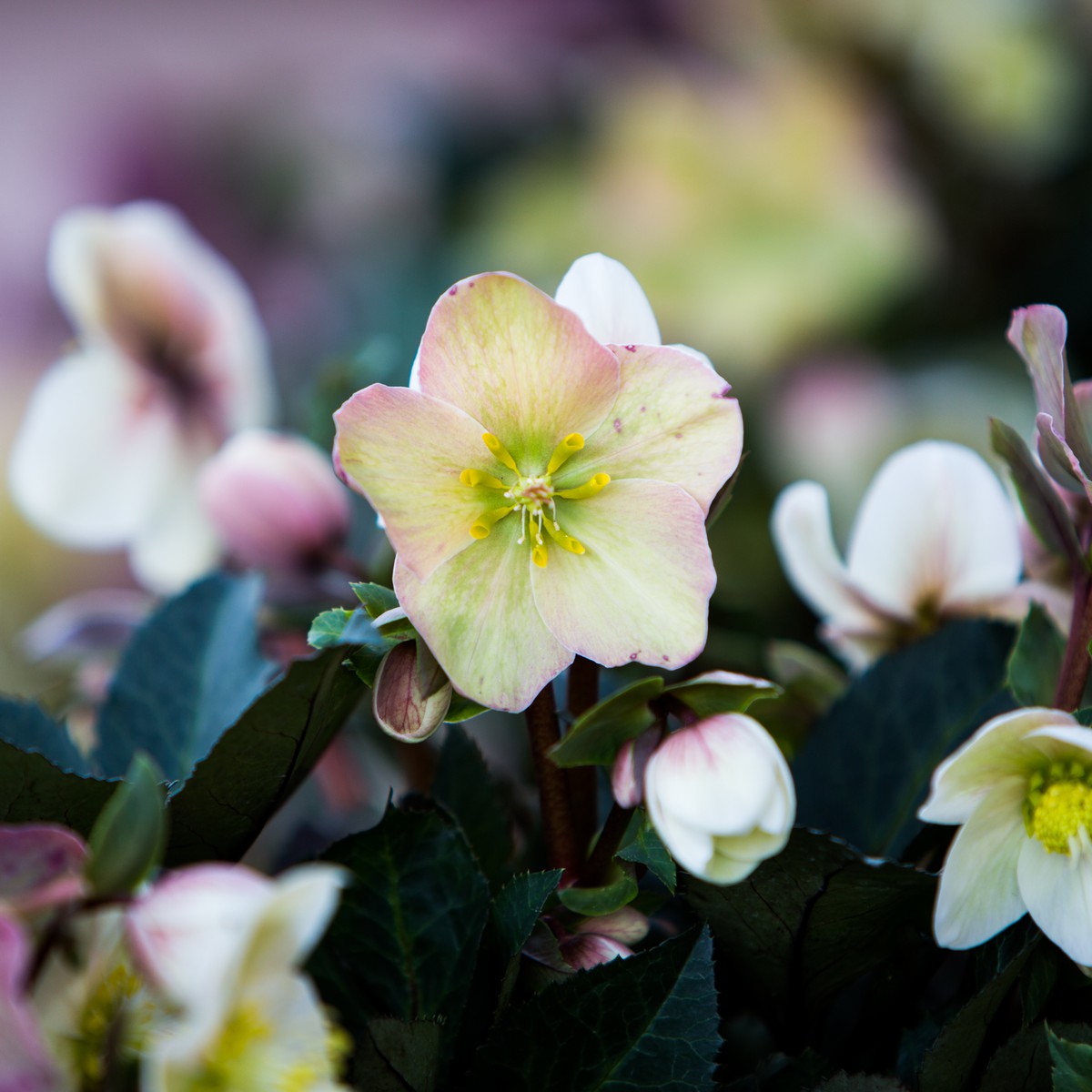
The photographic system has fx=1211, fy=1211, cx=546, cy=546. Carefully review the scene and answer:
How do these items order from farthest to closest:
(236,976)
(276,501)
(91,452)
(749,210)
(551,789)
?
(749,210)
(91,452)
(276,501)
(551,789)
(236,976)

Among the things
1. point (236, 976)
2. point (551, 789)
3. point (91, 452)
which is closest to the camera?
point (236, 976)

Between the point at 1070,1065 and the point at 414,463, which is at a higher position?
the point at 414,463

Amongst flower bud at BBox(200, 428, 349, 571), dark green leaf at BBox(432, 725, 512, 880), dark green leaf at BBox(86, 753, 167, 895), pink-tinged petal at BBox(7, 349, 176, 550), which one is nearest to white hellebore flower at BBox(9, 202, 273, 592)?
pink-tinged petal at BBox(7, 349, 176, 550)

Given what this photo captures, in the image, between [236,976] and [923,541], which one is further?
[923,541]

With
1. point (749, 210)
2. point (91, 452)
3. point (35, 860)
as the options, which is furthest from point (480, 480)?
point (749, 210)

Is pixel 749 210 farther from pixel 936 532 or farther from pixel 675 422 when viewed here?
pixel 675 422

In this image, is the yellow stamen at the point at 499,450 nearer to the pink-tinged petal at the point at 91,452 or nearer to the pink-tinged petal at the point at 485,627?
the pink-tinged petal at the point at 485,627

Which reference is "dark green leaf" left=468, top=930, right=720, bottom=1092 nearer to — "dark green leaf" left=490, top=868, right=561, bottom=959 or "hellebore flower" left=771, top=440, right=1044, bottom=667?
"dark green leaf" left=490, top=868, right=561, bottom=959
